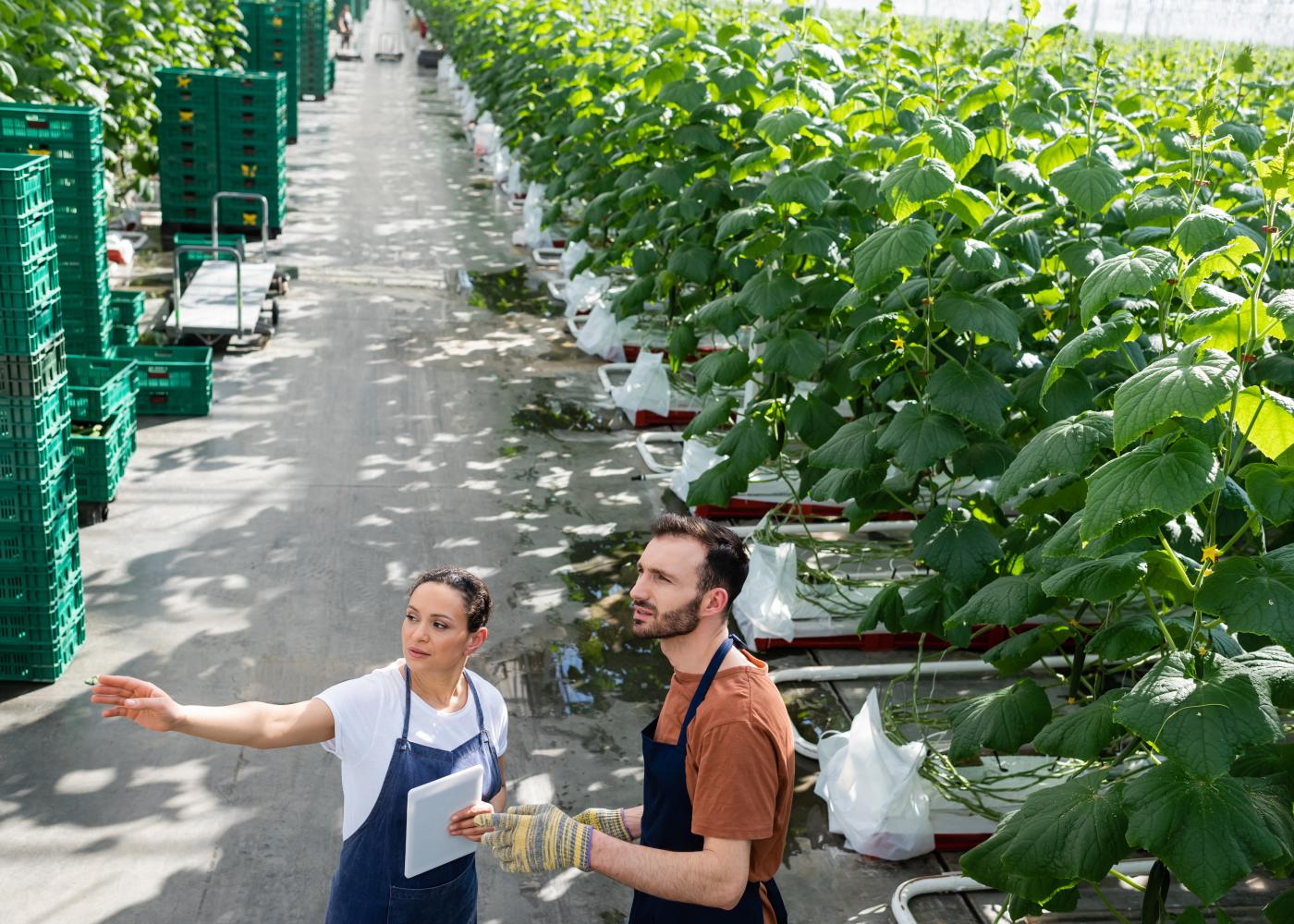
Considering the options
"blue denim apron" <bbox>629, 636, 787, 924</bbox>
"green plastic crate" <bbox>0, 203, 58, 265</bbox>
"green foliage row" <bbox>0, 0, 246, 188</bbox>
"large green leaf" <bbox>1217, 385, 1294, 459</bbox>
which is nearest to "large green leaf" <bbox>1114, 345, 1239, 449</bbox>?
"large green leaf" <bbox>1217, 385, 1294, 459</bbox>

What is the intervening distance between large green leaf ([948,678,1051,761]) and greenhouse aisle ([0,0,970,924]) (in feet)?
2.17

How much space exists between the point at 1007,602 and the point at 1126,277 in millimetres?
1086

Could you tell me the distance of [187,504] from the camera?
243 inches

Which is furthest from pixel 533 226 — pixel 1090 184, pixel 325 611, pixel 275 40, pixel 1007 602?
pixel 1007 602

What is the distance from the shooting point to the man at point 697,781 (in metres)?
2.15

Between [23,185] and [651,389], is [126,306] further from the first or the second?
[23,185]

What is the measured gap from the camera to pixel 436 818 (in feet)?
7.80

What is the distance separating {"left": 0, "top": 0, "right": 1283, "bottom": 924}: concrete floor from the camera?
372cm

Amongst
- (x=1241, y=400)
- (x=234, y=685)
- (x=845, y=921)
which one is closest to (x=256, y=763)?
(x=234, y=685)

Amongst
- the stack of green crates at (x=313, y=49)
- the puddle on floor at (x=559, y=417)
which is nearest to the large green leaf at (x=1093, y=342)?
the puddle on floor at (x=559, y=417)

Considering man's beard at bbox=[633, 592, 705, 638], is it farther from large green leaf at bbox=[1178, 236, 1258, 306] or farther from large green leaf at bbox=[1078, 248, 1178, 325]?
large green leaf at bbox=[1178, 236, 1258, 306]

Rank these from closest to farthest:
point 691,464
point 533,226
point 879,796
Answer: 1. point 879,796
2. point 691,464
3. point 533,226

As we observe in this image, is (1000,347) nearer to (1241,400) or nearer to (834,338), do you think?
(834,338)

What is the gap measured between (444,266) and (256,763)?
25.9 ft
